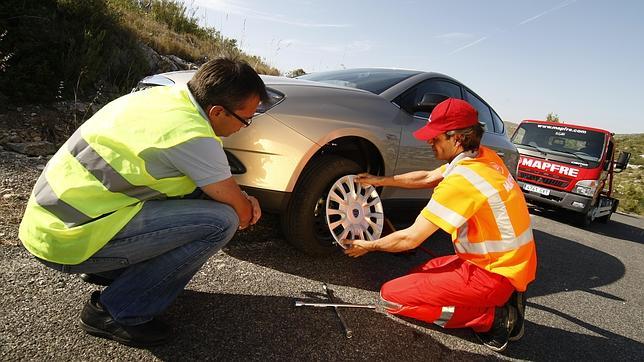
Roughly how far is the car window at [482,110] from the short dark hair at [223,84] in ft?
10.5

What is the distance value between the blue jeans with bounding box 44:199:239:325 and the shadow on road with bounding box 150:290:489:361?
0.23 meters

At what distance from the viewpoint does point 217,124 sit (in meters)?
1.68

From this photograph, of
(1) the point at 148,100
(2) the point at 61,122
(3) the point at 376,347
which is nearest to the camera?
(1) the point at 148,100

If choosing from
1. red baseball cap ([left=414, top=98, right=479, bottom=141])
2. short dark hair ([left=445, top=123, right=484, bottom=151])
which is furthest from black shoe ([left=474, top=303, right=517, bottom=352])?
red baseball cap ([left=414, top=98, right=479, bottom=141])

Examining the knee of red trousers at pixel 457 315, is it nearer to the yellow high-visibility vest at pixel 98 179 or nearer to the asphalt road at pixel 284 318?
the asphalt road at pixel 284 318

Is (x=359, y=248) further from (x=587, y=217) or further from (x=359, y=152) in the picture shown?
(x=587, y=217)

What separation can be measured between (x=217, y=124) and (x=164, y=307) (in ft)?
2.71

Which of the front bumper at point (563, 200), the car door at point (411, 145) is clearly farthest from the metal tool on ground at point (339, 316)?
the front bumper at point (563, 200)

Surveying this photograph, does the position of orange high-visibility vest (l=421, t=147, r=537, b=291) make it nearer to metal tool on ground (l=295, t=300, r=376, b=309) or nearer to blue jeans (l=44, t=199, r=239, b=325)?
metal tool on ground (l=295, t=300, r=376, b=309)

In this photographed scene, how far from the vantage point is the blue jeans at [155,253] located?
4.99ft

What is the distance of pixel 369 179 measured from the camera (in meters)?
2.65

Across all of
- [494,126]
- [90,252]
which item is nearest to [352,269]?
[90,252]

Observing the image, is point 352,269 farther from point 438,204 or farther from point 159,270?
point 159,270

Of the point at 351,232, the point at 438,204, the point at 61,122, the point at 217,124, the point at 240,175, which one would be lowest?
the point at 61,122
